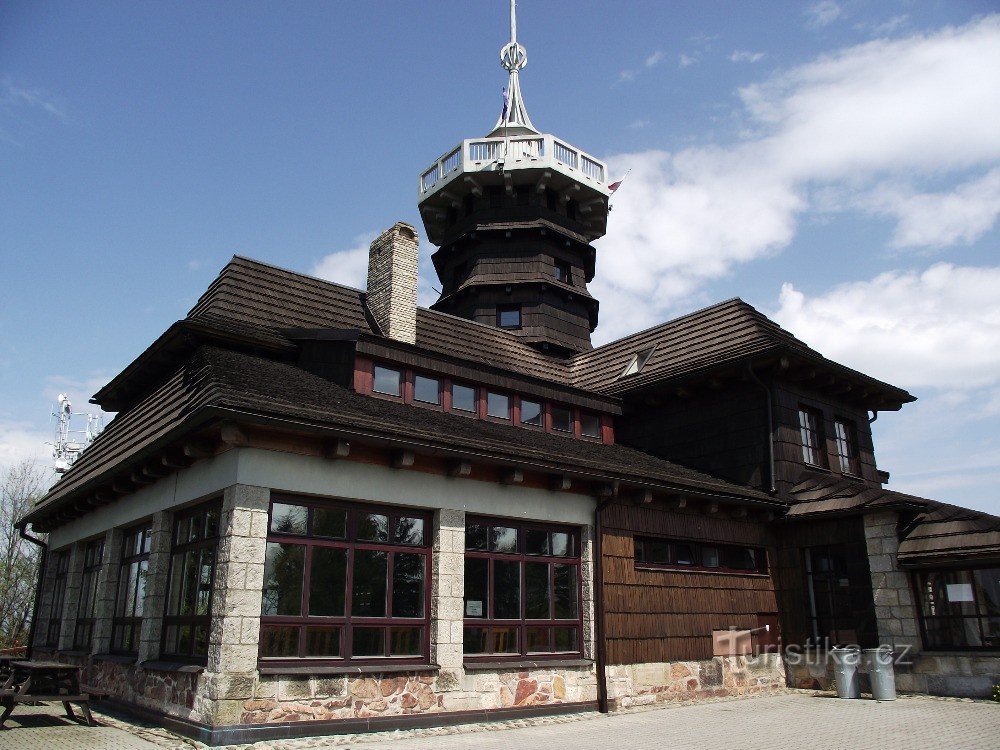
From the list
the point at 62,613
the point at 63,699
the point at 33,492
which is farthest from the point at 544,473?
the point at 33,492

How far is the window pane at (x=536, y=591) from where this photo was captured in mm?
13180

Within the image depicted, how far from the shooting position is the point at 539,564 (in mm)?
13516

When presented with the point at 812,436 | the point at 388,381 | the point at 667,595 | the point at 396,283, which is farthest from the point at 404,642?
the point at 812,436

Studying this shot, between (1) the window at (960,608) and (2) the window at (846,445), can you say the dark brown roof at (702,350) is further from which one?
(1) the window at (960,608)

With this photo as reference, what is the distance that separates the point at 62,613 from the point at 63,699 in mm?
7186

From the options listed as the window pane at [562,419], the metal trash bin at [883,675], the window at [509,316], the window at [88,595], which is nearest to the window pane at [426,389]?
the window pane at [562,419]

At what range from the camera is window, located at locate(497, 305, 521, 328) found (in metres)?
27.2

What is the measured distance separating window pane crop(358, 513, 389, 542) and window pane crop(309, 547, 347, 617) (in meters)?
0.45

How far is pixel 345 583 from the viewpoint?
11.0 meters

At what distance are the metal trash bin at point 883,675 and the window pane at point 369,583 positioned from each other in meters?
9.88

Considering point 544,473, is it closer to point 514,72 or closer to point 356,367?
point 356,367

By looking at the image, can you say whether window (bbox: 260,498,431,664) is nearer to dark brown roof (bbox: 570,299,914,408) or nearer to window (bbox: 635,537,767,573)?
window (bbox: 635,537,767,573)

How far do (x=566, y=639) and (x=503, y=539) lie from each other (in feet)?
7.24

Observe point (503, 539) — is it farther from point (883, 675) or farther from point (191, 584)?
point (883, 675)
